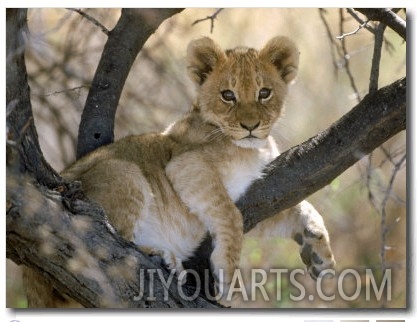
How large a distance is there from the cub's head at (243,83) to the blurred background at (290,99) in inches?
3.9

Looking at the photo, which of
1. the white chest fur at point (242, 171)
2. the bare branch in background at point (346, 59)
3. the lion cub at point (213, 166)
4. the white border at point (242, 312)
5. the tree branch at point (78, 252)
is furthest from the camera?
the bare branch in background at point (346, 59)

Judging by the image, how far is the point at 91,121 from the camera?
3.41 metres

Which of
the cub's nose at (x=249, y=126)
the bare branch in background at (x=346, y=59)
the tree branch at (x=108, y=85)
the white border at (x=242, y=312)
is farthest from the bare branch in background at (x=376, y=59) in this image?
the tree branch at (x=108, y=85)

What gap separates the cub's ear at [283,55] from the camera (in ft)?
10.4

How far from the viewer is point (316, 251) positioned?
10.3 ft

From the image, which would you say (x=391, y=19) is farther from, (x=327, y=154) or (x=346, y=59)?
(x=327, y=154)

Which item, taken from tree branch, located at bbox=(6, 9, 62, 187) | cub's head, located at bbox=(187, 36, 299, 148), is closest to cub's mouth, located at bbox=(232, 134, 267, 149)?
cub's head, located at bbox=(187, 36, 299, 148)

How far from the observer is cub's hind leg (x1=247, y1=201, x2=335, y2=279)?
10.3ft

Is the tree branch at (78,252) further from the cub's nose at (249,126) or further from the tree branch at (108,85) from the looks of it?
the tree branch at (108,85)

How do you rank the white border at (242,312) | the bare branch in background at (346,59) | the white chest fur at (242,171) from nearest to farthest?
the white border at (242,312) → the white chest fur at (242,171) → the bare branch in background at (346,59)

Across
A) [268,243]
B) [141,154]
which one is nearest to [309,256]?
[268,243]

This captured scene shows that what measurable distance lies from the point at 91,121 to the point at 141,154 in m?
0.34

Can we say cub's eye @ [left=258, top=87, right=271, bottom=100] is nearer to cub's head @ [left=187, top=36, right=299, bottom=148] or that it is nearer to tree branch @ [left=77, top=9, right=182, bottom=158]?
cub's head @ [left=187, top=36, right=299, bottom=148]

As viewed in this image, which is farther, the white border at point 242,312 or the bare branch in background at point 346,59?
the bare branch in background at point 346,59
